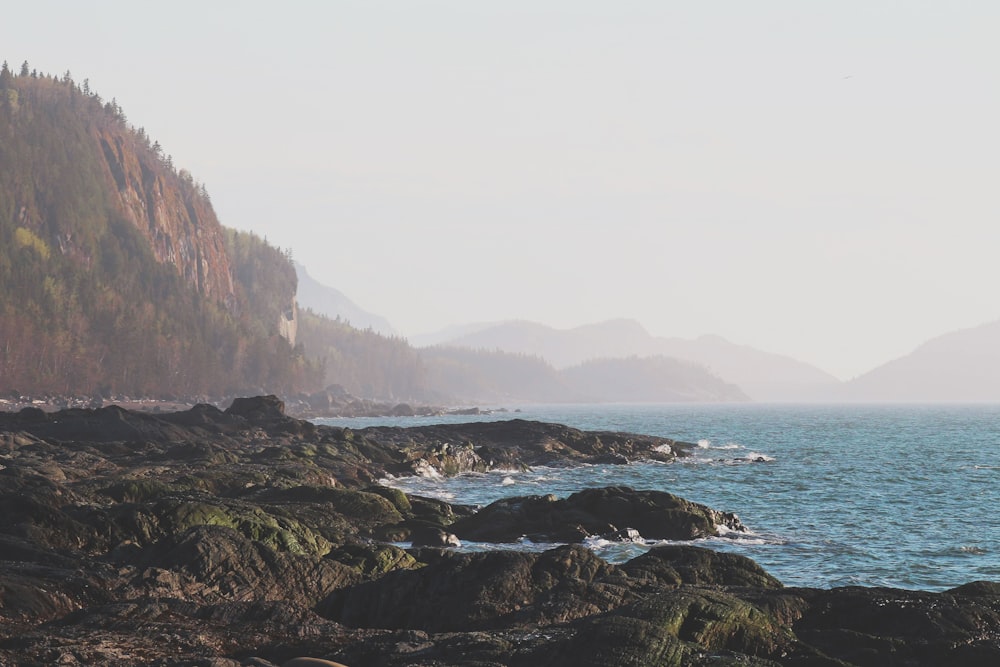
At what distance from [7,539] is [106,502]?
11082 mm

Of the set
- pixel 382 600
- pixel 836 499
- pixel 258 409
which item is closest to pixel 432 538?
pixel 382 600

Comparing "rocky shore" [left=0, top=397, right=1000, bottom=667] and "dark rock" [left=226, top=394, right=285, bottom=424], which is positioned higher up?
"dark rock" [left=226, top=394, right=285, bottom=424]

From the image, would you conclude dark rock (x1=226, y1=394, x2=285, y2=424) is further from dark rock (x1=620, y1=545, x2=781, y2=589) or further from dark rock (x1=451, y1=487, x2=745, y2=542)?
dark rock (x1=620, y1=545, x2=781, y2=589)

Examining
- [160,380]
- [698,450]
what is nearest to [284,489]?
[698,450]

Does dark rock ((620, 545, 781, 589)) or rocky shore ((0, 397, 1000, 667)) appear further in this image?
dark rock ((620, 545, 781, 589))

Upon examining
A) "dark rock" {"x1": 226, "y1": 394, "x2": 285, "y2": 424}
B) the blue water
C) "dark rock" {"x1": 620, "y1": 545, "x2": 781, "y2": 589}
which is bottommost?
the blue water

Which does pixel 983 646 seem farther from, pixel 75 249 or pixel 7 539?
pixel 75 249

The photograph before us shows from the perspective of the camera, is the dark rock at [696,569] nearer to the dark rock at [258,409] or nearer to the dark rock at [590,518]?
the dark rock at [590,518]

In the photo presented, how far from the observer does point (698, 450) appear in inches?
4134

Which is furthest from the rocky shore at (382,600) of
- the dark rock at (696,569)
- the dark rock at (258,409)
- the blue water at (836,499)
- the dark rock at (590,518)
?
the dark rock at (258,409)

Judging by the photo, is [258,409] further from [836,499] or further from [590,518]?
[590,518]

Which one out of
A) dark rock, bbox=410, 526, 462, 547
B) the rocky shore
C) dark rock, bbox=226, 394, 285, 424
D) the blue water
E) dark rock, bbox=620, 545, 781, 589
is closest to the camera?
the rocky shore

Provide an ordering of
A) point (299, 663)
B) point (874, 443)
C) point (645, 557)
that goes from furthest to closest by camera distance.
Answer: point (874, 443) < point (645, 557) < point (299, 663)

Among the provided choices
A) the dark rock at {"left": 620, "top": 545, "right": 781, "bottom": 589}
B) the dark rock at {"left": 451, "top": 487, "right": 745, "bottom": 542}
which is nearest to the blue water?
the dark rock at {"left": 451, "top": 487, "right": 745, "bottom": 542}
